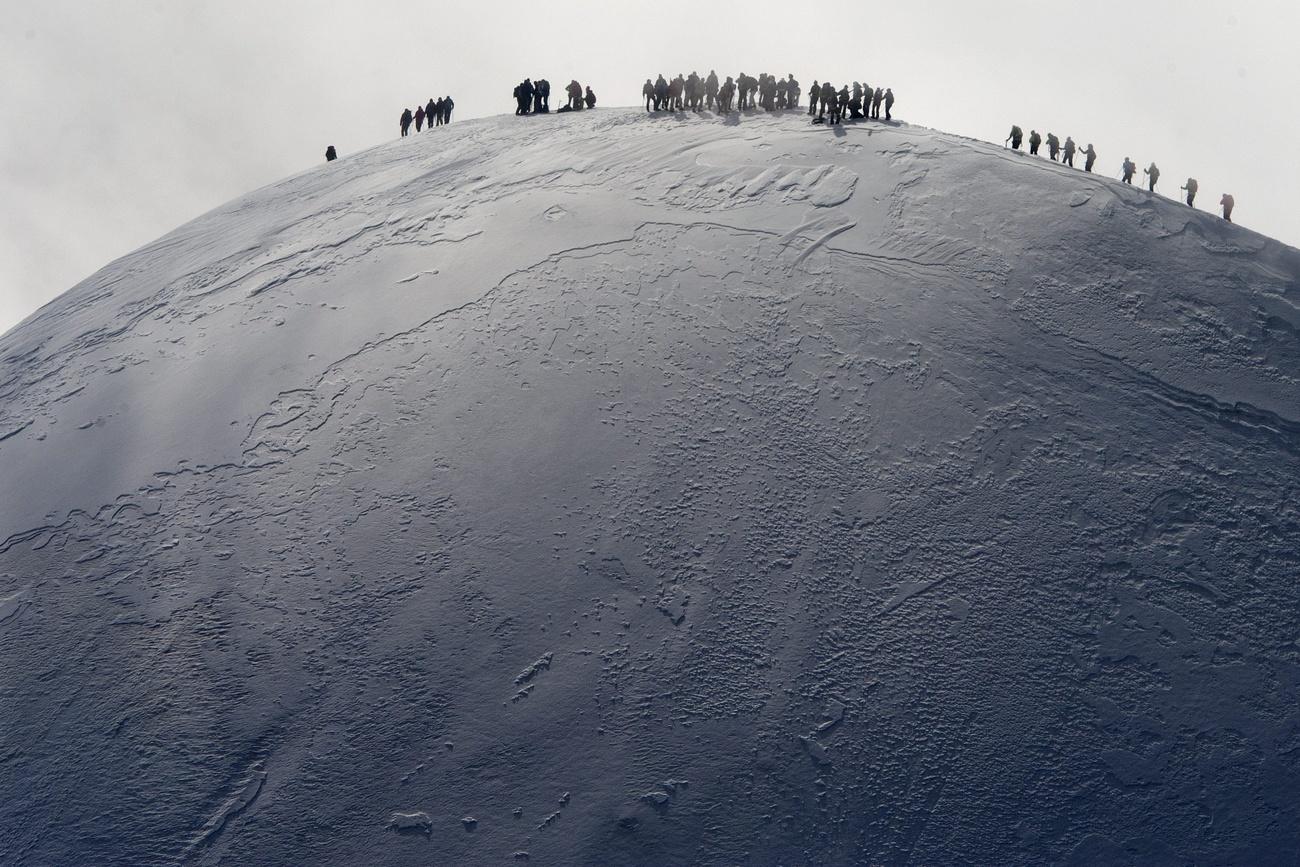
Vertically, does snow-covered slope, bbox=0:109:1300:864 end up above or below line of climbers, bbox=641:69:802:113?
below

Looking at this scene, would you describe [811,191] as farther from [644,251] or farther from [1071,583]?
[1071,583]

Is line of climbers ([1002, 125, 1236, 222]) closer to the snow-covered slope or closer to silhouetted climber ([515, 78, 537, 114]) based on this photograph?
the snow-covered slope

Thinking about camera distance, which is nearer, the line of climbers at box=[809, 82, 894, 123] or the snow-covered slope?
the snow-covered slope

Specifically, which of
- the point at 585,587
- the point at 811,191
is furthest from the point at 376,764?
the point at 811,191

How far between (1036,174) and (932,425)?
7.04 m

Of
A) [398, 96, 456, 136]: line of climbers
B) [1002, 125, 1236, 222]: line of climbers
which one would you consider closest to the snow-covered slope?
[1002, 125, 1236, 222]: line of climbers

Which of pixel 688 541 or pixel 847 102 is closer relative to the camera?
pixel 688 541

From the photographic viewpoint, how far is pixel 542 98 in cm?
2761

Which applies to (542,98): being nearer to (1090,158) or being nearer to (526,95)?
(526,95)

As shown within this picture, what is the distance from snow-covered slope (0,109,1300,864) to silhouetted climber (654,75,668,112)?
212 inches

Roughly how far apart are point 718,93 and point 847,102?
316 centimetres

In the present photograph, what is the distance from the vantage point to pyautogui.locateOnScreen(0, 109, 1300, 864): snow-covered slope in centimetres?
1213

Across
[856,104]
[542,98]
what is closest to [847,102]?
[856,104]

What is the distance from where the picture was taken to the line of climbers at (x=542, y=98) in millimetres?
27172
